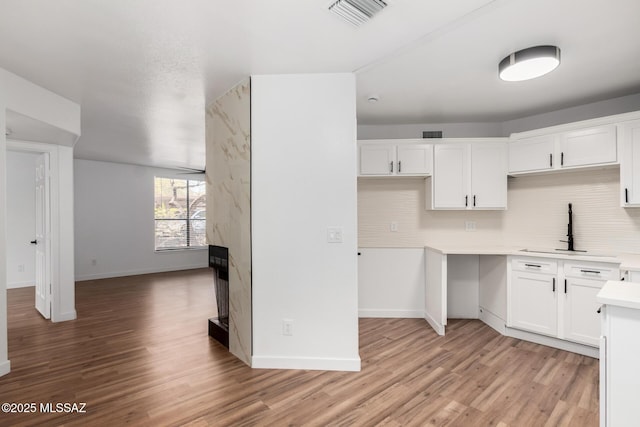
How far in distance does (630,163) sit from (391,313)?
2.83 m

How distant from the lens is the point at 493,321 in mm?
3588

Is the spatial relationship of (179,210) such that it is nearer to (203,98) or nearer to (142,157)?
(142,157)

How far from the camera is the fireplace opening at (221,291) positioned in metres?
3.06

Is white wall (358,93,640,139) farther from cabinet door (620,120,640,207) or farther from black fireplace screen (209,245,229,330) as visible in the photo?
black fireplace screen (209,245,229,330)

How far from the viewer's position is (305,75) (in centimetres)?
261

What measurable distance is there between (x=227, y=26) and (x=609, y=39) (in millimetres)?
2687

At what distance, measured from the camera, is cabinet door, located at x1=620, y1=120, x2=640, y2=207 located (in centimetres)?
279

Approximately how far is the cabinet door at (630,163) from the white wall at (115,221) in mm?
8026

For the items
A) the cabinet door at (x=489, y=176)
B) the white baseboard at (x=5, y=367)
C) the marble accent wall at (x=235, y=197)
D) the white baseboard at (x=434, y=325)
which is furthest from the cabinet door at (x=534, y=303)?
the white baseboard at (x=5, y=367)

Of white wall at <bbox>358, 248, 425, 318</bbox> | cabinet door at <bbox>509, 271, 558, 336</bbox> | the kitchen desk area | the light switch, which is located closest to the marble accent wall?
the light switch

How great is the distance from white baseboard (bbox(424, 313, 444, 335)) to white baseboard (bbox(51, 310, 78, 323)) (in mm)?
4496

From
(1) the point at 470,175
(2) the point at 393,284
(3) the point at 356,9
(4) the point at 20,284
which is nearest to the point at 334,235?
(3) the point at 356,9

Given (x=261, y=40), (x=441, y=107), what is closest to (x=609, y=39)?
(x=441, y=107)

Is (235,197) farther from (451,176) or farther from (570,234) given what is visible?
(570,234)
